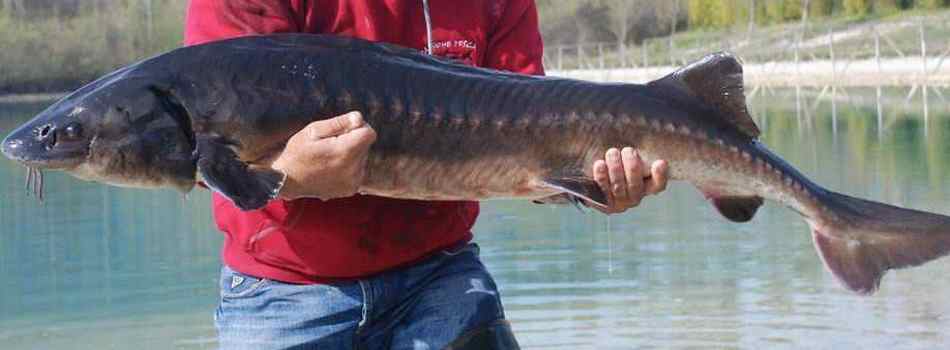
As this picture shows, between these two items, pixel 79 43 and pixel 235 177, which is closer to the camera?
pixel 235 177

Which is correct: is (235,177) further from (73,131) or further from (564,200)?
(564,200)

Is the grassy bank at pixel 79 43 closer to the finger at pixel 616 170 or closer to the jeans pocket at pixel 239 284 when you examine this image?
the jeans pocket at pixel 239 284

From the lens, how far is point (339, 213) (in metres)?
3.95

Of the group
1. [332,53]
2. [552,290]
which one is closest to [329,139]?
[332,53]

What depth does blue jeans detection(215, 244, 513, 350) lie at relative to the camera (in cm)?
394

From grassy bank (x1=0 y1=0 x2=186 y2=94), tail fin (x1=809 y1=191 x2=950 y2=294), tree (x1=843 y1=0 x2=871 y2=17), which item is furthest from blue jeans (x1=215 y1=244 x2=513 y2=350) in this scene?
grassy bank (x1=0 y1=0 x2=186 y2=94)

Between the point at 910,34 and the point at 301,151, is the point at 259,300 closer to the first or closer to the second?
the point at 301,151

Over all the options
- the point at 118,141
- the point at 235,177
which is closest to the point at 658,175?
the point at 235,177

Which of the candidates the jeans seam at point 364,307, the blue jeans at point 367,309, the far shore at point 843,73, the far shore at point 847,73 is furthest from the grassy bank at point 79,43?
the jeans seam at point 364,307

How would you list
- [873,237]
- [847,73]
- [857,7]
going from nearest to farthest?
1. [873,237]
2. [847,73]
3. [857,7]

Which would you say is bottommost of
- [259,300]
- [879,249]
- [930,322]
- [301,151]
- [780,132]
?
[780,132]

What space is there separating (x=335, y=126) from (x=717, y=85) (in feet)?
3.28

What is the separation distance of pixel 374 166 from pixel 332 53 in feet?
0.97

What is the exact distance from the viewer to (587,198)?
378 cm
